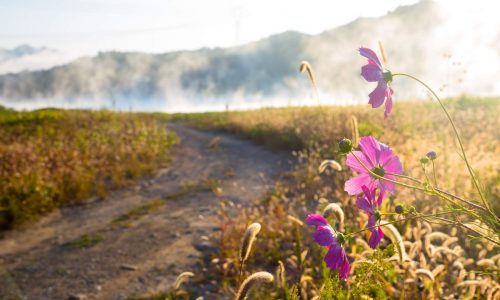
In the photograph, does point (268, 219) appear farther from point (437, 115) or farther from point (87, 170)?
point (437, 115)

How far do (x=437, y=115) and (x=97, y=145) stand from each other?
868cm

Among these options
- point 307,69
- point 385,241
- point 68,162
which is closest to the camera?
point 307,69

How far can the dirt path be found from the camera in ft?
16.0

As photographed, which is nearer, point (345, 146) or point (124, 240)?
point (345, 146)

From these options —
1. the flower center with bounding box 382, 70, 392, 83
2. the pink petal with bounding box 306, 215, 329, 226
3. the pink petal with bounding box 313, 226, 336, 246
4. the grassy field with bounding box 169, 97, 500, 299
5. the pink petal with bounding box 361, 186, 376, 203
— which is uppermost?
the flower center with bounding box 382, 70, 392, 83

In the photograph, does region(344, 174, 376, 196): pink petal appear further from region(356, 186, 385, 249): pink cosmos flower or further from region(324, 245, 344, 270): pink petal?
region(324, 245, 344, 270): pink petal

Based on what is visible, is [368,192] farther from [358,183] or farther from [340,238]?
[340,238]

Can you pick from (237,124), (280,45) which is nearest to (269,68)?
(280,45)

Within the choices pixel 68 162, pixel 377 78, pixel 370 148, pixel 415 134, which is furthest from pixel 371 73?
pixel 68 162

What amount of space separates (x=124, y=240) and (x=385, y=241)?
11.4ft

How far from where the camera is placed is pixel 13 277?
513cm

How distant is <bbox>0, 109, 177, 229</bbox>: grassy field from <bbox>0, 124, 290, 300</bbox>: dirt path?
369 millimetres

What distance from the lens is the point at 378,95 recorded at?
149 cm

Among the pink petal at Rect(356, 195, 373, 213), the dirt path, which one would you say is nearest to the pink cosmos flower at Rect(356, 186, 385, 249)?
the pink petal at Rect(356, 195, 373, 213)
